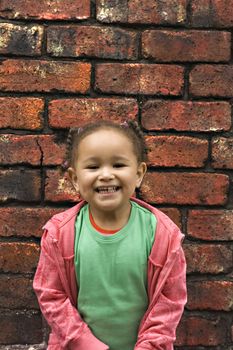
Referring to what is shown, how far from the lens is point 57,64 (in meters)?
2.00

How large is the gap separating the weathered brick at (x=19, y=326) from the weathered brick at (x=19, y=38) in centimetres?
94

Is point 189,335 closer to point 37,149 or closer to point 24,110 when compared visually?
point 37,149

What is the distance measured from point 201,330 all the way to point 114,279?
0.62 m

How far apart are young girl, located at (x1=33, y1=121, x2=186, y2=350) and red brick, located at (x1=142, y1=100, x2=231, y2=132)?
0.35 meters

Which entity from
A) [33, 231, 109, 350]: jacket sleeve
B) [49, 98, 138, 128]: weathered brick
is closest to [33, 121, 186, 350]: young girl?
[33, 231, 109, 350]: jacket sleeve

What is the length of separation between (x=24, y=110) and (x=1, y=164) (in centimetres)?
21

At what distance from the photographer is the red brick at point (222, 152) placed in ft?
6.63

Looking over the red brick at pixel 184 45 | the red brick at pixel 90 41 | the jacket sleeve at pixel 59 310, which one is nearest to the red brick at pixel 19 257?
the jacket sleeve at pixel 59 310

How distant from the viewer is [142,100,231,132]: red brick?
79.1 inches

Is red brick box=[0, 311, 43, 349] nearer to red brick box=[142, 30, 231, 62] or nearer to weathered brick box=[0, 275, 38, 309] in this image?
weathered brick box=[0, 275, 38, 309]

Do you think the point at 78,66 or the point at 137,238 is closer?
the point at 137,238

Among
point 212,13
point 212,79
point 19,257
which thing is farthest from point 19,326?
point 212,13

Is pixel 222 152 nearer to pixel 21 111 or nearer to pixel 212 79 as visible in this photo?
pixel 212 79

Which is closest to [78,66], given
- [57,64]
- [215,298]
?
[57,64]
